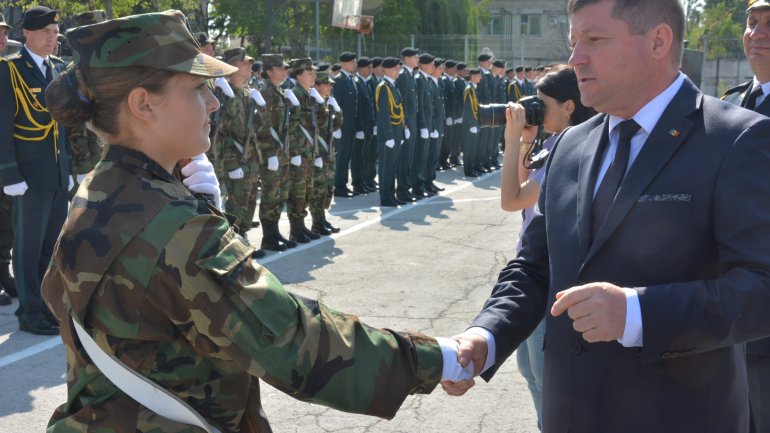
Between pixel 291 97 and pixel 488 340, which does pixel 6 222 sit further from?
pixel 488 340

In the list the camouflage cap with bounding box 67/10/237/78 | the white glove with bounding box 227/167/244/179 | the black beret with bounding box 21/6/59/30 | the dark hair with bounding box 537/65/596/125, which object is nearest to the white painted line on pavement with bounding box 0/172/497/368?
the white glove with bounding box 227/167/244/179

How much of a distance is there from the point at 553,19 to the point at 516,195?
57714mm

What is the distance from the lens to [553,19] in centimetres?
5969

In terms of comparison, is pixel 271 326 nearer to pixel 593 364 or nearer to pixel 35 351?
pixel 593 364

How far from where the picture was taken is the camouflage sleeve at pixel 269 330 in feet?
6.78

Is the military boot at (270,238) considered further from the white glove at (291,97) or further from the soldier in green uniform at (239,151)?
the white glove at (291,97)

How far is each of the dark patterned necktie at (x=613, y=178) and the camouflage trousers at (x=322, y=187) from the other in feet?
28.6

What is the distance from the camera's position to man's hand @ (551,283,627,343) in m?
2.13

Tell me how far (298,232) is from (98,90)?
8.39 m

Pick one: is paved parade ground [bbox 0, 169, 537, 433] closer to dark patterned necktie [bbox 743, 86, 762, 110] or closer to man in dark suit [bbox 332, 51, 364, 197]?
man in dark suit [bbox 332, 51, 364, 197]

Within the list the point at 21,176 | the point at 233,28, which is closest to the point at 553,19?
the point at 233,28

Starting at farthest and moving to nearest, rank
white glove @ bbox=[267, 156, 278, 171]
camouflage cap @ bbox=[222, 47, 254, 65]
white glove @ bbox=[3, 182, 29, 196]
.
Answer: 1. white glove @ bbox=[267, 156, 278, 171]
2. camouflage cap @ bbox=[222, 47, 254, 65]
3. white glove @ bbox=[3, 182, 29, 196]

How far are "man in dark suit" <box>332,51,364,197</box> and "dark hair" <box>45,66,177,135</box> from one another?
12.6 meters

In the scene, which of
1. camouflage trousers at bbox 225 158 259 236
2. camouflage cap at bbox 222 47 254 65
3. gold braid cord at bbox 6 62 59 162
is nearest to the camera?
gold braid cord at bbox 6 62 59 162
